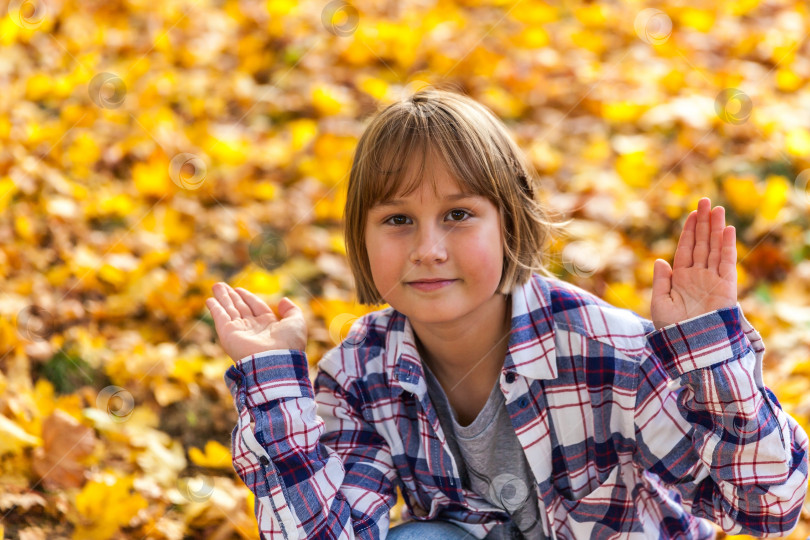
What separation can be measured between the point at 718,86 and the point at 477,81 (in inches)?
40.5

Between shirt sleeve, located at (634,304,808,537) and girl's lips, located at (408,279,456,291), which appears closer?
shirt sleeve, located at (634,304,808,537)

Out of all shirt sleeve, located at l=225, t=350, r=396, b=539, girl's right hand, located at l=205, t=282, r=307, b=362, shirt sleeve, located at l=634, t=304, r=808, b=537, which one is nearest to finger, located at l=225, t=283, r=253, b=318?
girl's right hand, located at l=205, t=282, r=307, b=362

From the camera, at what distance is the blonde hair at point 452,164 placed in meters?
1.39

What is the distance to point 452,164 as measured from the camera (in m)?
1.38

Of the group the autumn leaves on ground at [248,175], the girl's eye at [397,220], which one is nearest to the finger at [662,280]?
the girl's eye at [397,220]

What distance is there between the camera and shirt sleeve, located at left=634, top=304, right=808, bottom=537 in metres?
1.22

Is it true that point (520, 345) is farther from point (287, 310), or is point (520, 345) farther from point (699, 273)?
point (287, 310)

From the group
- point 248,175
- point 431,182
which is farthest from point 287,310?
point 248,175

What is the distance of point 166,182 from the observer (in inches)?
111

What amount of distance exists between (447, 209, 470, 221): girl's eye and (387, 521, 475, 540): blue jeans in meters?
0.59

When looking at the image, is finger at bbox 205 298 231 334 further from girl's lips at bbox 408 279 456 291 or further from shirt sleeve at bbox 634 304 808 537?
shirt sleeve at bbox 634 304 808 537

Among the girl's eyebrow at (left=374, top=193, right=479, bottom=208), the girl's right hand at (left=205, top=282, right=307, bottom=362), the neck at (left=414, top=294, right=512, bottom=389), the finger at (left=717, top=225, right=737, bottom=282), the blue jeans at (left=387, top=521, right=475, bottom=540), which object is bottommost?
the blue jeans at (left=387, top=521, right=475, bottom=540)

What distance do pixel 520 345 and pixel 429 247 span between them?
256mm

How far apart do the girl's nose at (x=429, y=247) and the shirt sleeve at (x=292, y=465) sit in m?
0.29
